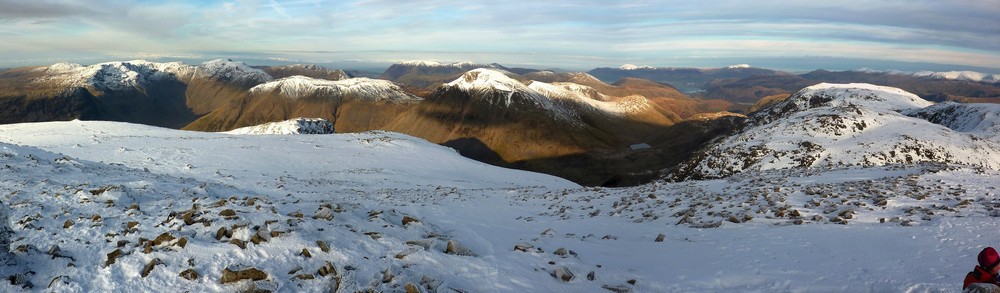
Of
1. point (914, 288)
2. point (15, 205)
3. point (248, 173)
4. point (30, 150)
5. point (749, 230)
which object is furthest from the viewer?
point (248, 173)

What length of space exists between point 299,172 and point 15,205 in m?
23.3

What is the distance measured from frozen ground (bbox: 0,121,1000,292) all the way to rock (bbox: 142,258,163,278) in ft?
0.10

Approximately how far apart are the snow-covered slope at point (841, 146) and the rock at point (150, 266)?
58.0 meters

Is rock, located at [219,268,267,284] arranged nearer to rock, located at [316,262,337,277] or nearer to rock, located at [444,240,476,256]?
rock, located at [316,262,337,277]

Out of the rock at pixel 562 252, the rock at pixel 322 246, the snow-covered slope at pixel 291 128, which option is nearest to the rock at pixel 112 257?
the rock at pixel 322 246

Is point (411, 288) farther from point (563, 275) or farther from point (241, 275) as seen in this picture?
point (563, 275)

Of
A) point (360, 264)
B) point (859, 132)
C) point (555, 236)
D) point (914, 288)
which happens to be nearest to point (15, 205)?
point (360, 264)

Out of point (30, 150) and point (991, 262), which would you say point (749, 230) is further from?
point (30, 150)

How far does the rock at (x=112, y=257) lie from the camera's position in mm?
7409

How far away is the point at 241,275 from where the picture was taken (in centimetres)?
725

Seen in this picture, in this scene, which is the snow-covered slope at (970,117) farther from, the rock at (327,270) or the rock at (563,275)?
the rock at (327,270)

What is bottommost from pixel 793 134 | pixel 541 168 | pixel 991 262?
pixel 541 168

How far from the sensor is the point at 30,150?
→ 20719 millimetres

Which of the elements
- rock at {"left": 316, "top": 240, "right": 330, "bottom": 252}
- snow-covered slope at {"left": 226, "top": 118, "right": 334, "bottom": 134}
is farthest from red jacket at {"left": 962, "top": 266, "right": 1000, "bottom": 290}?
snow-covered slope at {"left": 226, "top": 118, "right": 334, "bottom": 134}
